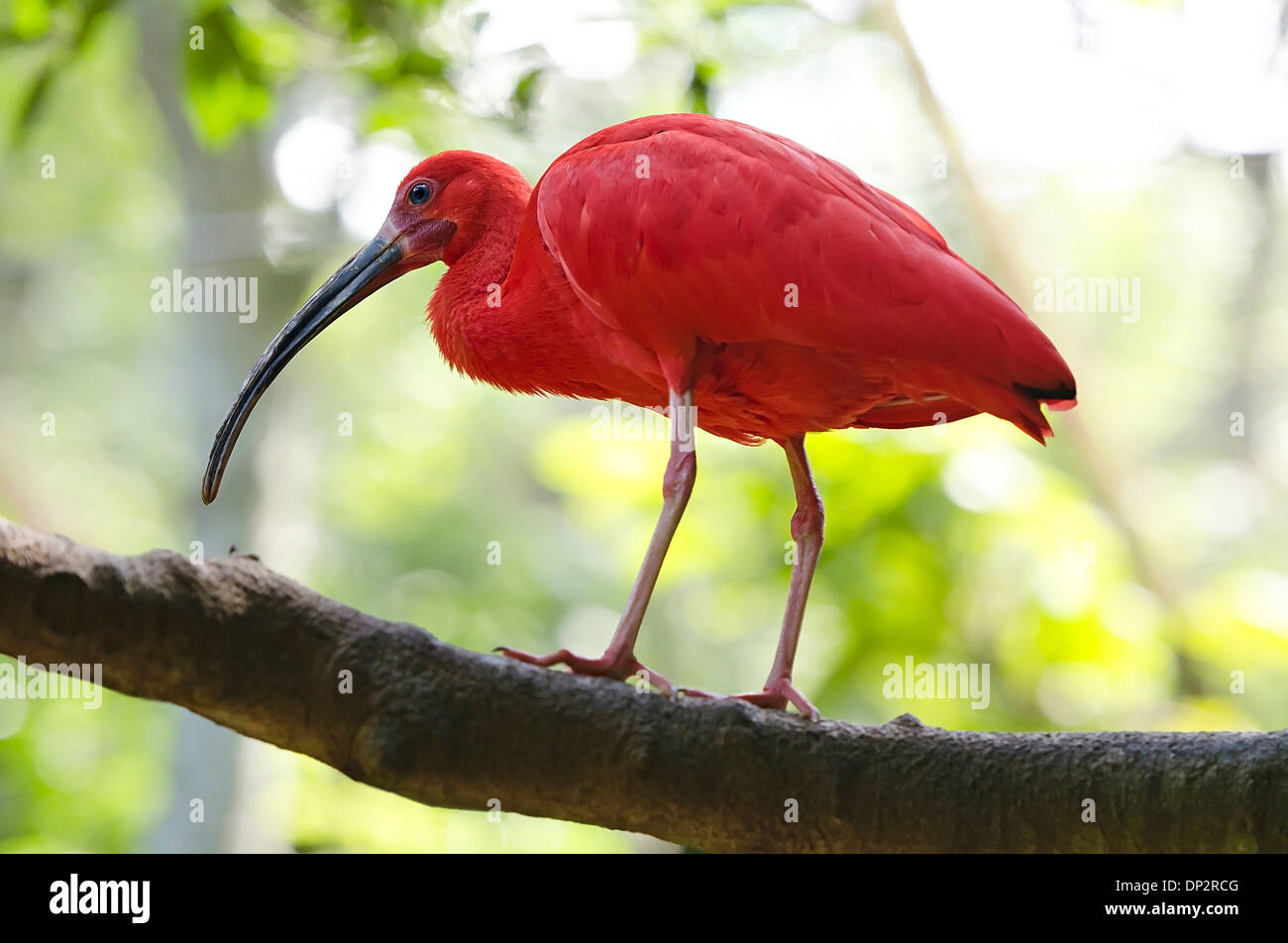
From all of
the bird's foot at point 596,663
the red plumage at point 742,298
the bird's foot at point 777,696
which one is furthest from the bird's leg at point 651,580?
the bird's foot at point 777,696

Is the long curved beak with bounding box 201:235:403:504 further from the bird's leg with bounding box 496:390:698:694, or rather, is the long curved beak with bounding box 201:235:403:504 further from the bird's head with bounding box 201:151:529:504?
the bird's leg with bounding box 496:390:698:694

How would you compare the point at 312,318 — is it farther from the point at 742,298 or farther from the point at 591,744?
the point at 591,744

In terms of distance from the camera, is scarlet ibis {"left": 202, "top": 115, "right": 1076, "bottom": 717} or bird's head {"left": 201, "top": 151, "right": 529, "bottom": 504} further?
bird's head {"left": 201, "top": 151, "right": 529, "bottom": 504}

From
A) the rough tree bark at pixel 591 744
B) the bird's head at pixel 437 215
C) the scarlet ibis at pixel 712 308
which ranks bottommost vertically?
the rough tree bark at pixel 591 744

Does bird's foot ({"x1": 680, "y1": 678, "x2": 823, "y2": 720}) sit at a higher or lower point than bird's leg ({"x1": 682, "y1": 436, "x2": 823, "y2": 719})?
lower

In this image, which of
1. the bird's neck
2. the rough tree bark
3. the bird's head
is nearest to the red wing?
the bird's neck

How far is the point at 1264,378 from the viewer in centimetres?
741

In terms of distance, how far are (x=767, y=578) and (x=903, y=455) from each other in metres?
0.68

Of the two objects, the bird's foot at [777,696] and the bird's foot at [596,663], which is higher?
the bird's foot at [596,663]

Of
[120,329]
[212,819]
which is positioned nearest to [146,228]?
[120,329]

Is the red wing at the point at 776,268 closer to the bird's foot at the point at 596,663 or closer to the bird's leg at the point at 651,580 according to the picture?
the bird's leg at the point at 651,580

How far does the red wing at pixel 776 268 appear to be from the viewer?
2184mm

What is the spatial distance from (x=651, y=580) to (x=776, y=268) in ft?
2.16

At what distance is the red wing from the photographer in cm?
218
